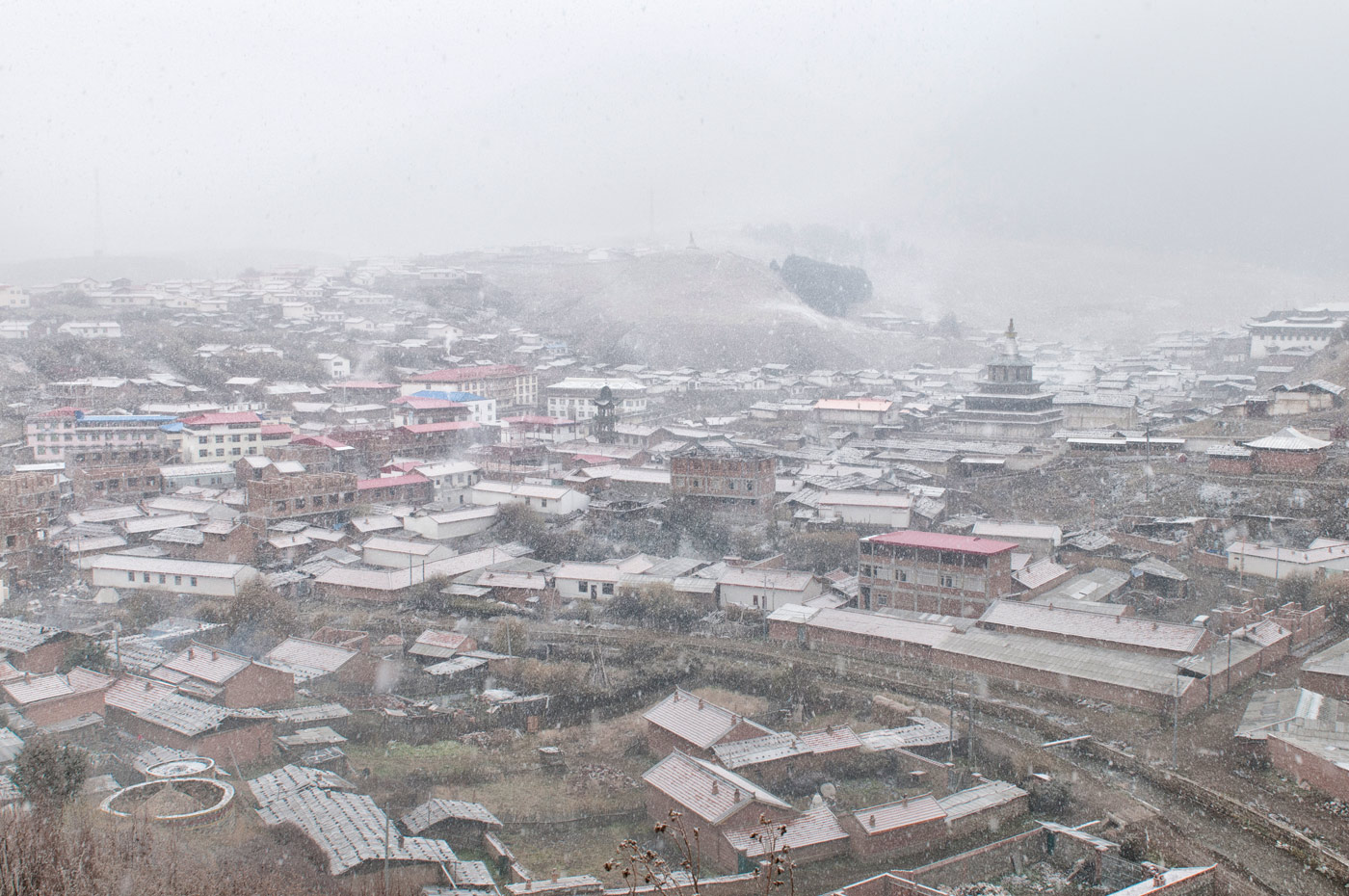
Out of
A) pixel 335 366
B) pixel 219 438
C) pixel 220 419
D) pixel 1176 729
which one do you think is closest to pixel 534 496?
pixel 219 438

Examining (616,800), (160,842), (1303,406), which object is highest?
(1303,406)

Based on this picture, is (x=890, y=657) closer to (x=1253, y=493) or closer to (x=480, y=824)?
(x=480, y=824)

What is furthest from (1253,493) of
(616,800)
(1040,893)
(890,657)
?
(616,800)

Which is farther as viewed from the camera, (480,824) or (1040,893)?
(480,824)

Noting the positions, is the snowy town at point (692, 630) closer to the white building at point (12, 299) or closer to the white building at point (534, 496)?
the white building at point (534, 496)

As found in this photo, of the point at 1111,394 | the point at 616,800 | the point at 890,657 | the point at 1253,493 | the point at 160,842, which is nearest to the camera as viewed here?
the point at 160,842

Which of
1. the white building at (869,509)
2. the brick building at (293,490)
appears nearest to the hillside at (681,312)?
A: the white building at (869,509)
